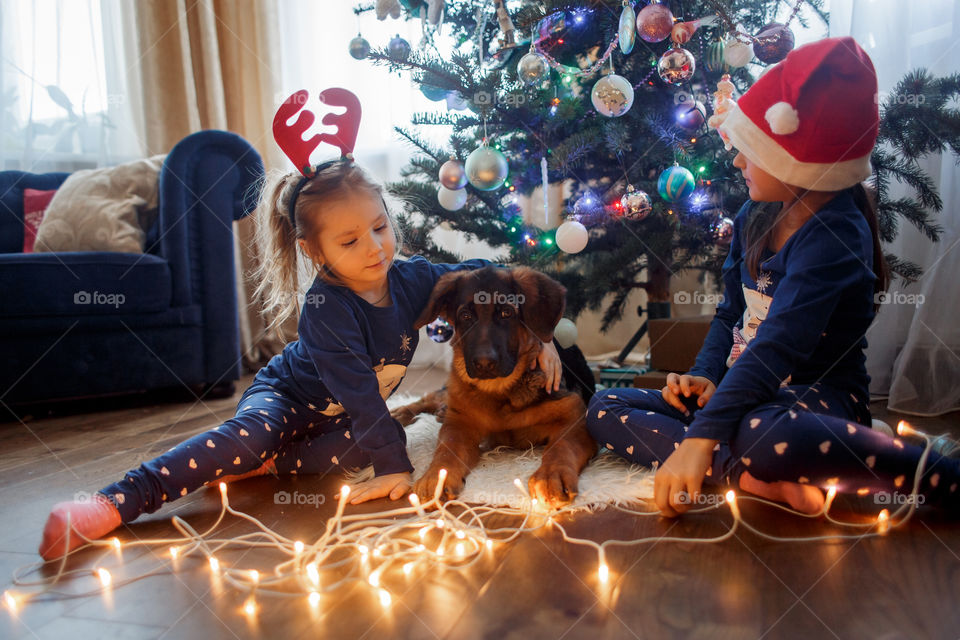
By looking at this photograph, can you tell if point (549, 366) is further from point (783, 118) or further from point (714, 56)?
point (714, 56)

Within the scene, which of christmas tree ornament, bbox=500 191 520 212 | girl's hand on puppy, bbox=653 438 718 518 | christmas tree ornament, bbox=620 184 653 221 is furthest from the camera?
christmas tree ornament, bbox=500 191 520 212

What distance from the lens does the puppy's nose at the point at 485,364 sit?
5.66 feet

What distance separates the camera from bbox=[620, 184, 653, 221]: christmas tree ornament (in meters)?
2.20

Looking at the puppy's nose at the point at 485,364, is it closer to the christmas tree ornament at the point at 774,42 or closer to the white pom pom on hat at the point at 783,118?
the white pom pom on hat at the point at 783,118

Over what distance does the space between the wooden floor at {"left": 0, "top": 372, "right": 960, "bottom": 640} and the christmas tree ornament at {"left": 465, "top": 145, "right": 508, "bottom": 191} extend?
125cm

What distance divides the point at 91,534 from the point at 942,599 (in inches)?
67.2

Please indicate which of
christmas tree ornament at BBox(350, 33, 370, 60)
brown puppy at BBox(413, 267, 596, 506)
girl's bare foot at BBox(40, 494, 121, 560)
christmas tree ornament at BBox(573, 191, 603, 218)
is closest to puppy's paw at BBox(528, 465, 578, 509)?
brown puppy at BBox(413, 267, 596, 506)

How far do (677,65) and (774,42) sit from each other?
32cm

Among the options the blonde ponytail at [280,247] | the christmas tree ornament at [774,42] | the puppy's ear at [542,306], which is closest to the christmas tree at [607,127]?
the christmas tree ornament at [774,42]

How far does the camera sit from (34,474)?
6.51 ft

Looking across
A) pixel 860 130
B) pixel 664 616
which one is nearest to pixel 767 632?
pixel 664 616

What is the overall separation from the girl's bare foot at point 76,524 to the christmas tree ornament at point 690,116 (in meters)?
2.15

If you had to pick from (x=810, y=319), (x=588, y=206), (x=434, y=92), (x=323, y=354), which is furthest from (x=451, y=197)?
(x=810, y=319)

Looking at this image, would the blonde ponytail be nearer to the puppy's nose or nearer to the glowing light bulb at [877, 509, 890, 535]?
the puppy's nose
